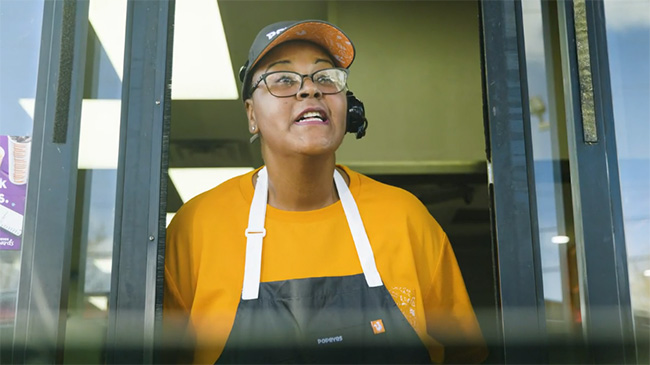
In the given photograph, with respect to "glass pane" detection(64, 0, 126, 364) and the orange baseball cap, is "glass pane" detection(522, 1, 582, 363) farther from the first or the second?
"glass pane" detection(64, 0, 126, 364)

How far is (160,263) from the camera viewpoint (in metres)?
1.93

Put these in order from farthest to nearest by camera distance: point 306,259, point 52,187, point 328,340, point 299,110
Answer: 1. point 299,110
2. point 306,259
3. point 328,340
4. point 52,187

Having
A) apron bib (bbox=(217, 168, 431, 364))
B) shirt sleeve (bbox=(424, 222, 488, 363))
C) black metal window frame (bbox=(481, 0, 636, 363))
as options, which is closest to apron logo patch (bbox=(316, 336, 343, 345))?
apron bib (bbox=(217, 168, 431, 364))

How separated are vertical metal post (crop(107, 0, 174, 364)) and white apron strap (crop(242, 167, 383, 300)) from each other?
29 cm

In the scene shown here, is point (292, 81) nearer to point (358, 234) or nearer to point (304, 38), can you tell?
point (304, 38)

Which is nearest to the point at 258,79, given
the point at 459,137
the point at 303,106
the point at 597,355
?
the point at 303,106

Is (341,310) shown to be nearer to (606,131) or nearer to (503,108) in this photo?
(503,108)

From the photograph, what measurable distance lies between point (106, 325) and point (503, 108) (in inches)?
43.8

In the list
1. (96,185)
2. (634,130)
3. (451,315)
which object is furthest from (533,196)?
(96,185)

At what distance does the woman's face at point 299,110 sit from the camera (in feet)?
7.54

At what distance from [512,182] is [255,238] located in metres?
0.71

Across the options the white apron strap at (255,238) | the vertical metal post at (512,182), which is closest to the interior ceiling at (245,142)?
the white apron strap at (255,238)

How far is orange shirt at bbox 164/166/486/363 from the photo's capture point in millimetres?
2119

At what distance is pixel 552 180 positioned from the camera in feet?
6.67
